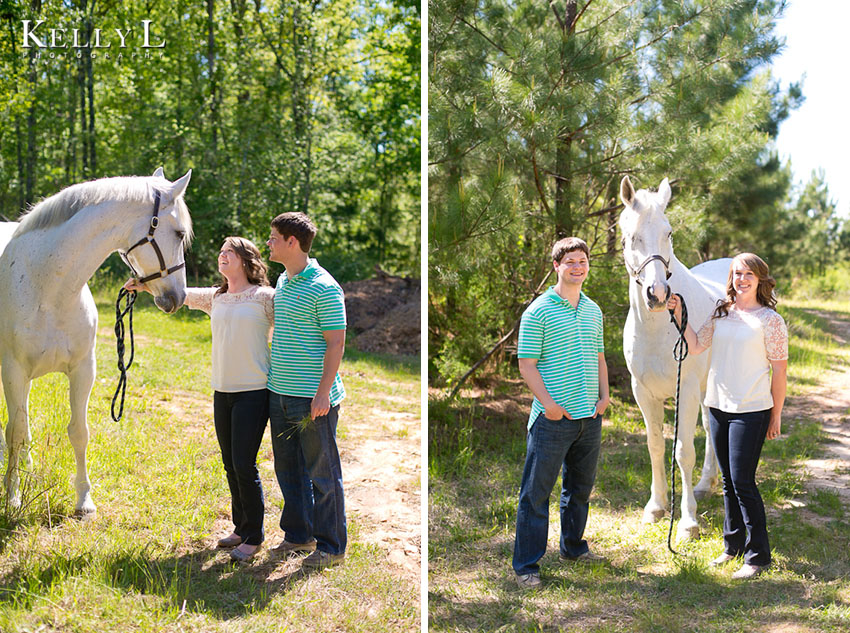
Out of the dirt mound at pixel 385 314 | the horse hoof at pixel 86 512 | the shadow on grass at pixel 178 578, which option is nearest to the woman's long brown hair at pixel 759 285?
the shadow on grass at pixel 178 578

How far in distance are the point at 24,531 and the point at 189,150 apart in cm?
918

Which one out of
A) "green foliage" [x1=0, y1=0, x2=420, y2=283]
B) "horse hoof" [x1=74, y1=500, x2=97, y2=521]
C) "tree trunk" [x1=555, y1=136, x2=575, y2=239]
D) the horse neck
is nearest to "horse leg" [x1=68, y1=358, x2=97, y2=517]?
"horse hoof" [x1=74, y1=500, x2=97, y2=521]

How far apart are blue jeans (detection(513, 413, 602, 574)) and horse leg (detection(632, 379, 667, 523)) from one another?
667 millimetres

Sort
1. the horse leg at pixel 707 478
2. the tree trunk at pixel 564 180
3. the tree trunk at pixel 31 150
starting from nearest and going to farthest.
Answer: the horse leg at pixel 707 478, the tree trunk at pixel 564 180, the tree trunk at pixel 31 150

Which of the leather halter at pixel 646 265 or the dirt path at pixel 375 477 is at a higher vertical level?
the leather halter at pixel 646 265

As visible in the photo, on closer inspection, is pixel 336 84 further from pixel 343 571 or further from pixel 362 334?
pixel 343 571

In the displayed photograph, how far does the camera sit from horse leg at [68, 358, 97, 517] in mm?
3258

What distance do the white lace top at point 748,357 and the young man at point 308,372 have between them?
63.6 inches

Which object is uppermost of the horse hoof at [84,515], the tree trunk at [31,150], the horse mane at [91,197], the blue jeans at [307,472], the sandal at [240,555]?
the tree trunk at [31,150]

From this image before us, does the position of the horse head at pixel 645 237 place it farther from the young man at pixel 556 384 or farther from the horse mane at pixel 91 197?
the horse mane at pixel 91 197

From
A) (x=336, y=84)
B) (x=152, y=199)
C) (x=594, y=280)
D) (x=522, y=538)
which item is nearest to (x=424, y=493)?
(x=522, y=538)

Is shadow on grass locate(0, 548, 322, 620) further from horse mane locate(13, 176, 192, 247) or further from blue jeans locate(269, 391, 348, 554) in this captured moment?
horse mane locate(13, 176, 192, 247)

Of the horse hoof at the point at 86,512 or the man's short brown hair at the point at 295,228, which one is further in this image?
the horse hoof at the point at 86,512

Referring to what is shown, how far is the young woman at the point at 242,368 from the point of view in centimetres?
297
